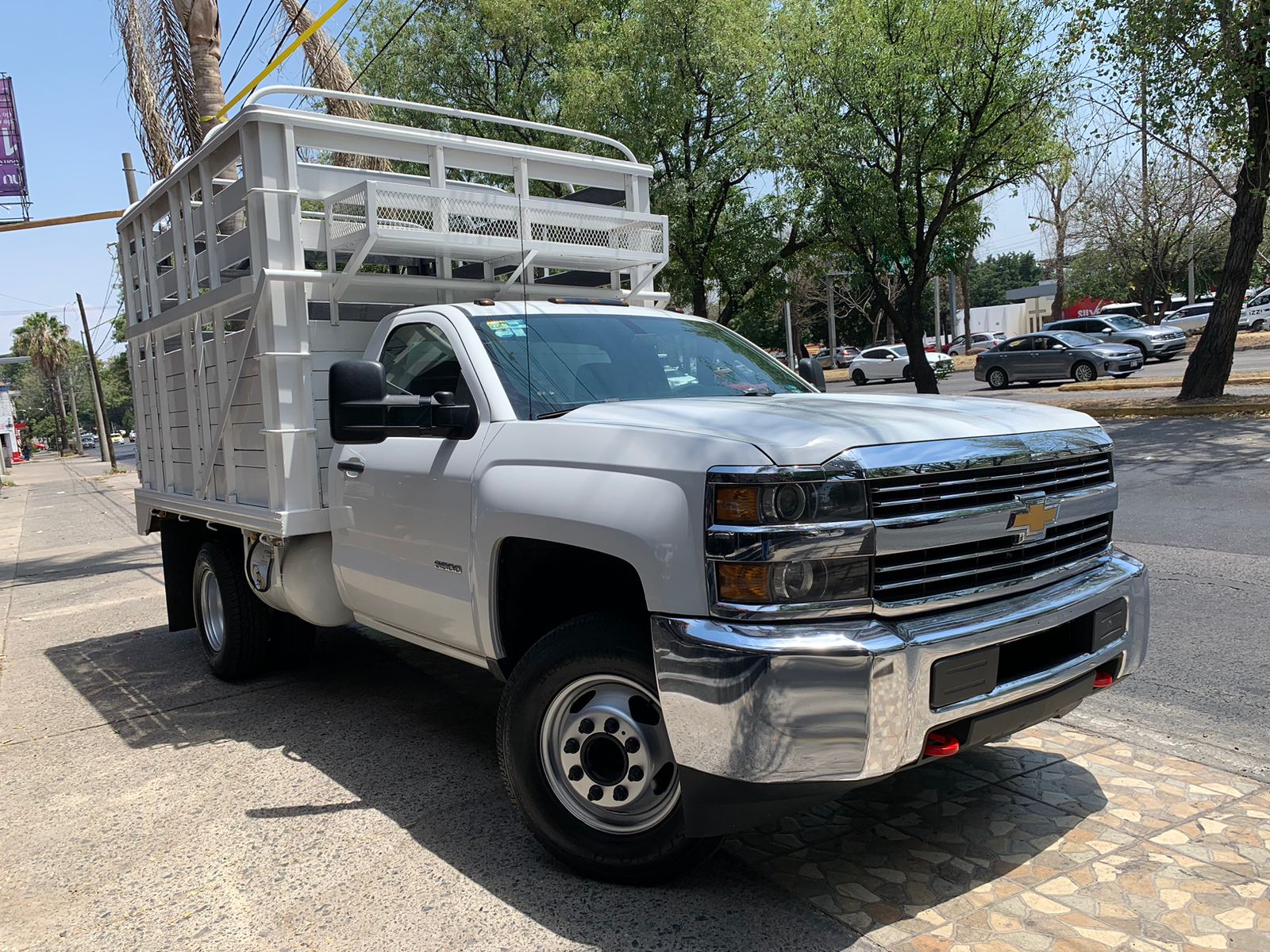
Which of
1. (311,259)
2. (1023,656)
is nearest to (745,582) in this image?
(1023,656)

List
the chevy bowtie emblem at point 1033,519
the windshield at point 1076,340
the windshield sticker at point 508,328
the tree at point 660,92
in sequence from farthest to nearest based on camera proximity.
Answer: the windshield at point 1076,340 < the tree at point 660,92 < the windshield sticker at point 508,328 < the chevy bowtie emblem at point 1033,519

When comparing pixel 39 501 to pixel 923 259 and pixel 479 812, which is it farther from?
pixel 479 812

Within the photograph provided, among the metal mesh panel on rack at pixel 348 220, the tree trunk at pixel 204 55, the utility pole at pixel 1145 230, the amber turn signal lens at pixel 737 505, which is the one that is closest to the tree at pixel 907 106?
the utility pole at pixel 1145 230

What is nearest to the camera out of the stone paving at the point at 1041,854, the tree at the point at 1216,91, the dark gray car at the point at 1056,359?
the stone paving at the point at 1041,854

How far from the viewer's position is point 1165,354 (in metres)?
31.9

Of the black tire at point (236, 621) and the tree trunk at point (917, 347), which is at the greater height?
the tree trunk at point (917, 347)

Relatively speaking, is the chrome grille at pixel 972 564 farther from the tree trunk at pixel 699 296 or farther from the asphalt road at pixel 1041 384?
the asphalt road at pixel 1041 384

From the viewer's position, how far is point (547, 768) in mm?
3436

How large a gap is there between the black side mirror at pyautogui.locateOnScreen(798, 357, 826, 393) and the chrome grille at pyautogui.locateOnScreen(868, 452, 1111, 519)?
204cm

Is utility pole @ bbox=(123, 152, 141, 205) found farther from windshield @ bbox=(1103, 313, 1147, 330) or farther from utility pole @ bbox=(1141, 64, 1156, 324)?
windshield @ bbox=(1103, 313, 1147, 330)

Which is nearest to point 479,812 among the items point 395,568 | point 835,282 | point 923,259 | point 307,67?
point 395,568

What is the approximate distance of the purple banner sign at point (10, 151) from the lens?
20859mm

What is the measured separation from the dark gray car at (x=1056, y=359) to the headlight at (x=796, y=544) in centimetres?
2634

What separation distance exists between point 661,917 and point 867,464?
153cm
